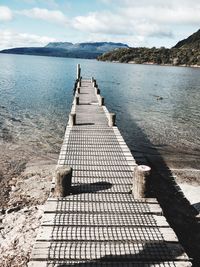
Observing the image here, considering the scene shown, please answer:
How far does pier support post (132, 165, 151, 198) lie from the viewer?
34.1 feet

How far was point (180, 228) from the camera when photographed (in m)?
12.4

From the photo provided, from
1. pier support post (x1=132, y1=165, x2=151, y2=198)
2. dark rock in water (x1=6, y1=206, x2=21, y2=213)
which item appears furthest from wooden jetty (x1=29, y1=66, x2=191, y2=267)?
Result: dark rock in water (x1=6, y1=206, x2=21, y2=213)

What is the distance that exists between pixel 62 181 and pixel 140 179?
8.79 ft

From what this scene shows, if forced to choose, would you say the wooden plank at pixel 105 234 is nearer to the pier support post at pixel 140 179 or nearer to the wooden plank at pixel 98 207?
the wooden plank at pixel 98 207

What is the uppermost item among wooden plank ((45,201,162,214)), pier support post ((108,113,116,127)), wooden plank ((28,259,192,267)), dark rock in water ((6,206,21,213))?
pier support post ((108,113,116,127))

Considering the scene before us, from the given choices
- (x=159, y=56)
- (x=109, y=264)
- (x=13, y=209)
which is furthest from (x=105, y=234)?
(x=159, y=56)

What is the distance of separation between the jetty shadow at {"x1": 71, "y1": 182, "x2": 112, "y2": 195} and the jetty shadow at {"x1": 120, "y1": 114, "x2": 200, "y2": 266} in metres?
1.79

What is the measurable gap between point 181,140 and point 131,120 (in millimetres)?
7873

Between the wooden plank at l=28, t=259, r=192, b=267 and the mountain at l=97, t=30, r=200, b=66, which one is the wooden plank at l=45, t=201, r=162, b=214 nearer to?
the wooden plank at l=28, t=259, r=192, b=267

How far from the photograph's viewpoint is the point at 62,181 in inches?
416

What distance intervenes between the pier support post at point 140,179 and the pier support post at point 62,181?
2.31 metres

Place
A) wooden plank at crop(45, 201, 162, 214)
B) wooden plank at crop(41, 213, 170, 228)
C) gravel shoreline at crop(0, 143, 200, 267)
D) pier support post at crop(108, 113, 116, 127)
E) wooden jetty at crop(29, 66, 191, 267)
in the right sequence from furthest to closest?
1. pier support post at crop(108, 113, 116, 127)
2. gravel shoreline at crop(0, 143, 200, 267)
3. wooden plank at crop(45, 201, 162, 214)
4. wooden plank at crop(41, 213, 170, 228)
5. wooden jetty at crop(29, 66, 191, 267)

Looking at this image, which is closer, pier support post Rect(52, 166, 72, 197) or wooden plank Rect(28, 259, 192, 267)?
wooden plank Rect(28, 259, 192, 267)

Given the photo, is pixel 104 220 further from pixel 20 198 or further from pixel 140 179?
pixel 20 198
